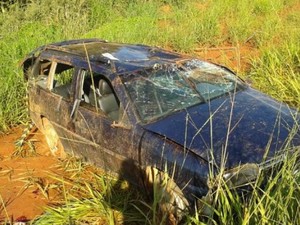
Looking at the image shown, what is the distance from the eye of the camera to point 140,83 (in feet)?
13.5

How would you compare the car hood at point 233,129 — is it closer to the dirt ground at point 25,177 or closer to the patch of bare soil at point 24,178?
the dirt ground at point 25,177

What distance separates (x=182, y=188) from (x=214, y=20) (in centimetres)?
799

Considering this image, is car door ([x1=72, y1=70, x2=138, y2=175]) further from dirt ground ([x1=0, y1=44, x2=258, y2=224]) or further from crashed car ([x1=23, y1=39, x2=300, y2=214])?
dirt ground ([x1=0, y1=44, x2=258, y2=224])

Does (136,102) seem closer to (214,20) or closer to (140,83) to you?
(140,83)

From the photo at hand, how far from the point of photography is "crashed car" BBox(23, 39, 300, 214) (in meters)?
3.28

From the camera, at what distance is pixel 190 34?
1007 cm

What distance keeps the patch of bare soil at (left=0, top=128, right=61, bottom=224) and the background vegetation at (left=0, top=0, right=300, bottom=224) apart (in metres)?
0.47

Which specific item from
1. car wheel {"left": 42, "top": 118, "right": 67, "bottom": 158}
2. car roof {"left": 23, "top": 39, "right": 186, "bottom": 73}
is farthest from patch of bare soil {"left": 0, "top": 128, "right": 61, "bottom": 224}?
car roof {"left": 23, "top": 39, "right": 186, "bottom": 73}

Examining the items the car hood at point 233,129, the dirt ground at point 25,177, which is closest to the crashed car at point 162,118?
the car hood at point 233,129

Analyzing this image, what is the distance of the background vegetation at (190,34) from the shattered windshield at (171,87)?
18.1 inches

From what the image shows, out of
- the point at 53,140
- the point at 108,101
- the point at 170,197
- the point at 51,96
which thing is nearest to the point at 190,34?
the point at 53,140

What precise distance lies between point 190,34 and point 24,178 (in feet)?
20.7

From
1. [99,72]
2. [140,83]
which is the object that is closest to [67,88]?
[99,72]

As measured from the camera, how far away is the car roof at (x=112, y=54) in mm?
4336
